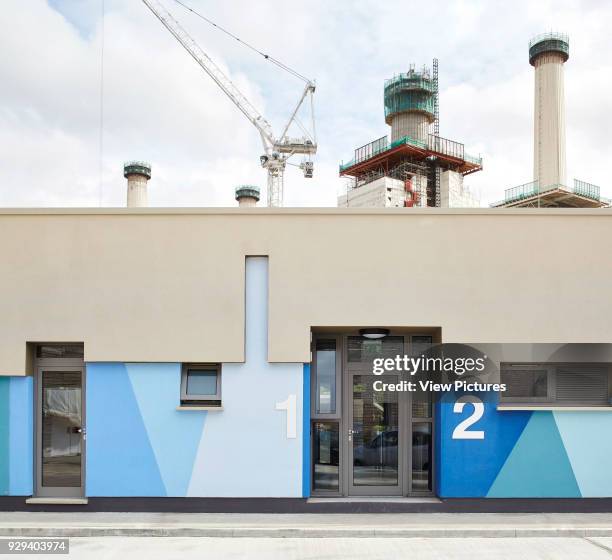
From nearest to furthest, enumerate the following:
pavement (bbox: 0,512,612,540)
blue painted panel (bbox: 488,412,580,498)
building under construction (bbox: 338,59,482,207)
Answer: pavement (bbox: 0,512,612,540) → blue painted panel (bbox: 488,412,580,498) → building under construction (bbox: 338,59,482,207)

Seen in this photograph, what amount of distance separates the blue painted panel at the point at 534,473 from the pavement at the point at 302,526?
0.30 metres

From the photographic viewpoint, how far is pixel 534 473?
680cm

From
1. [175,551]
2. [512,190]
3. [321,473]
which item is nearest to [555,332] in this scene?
[321,473]

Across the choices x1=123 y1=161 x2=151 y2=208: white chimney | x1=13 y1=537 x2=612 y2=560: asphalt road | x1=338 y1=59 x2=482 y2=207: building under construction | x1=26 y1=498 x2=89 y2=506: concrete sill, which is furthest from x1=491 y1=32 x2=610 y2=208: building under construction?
x1=26 y1=498 x2=89 y2=506: concrete sill

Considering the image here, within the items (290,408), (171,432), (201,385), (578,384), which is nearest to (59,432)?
(171,432)

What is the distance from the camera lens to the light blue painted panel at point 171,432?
6.78 m

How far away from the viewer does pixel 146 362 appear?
682 cm

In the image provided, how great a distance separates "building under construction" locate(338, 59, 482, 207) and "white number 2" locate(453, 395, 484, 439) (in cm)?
4221

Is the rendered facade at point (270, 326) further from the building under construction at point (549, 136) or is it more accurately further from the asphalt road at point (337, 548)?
the building under construction at point (549, 136)

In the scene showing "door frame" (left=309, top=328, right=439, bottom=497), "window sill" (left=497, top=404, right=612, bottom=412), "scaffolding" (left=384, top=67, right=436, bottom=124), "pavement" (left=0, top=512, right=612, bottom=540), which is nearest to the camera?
"pavement" (left=0, top=512, right=612, bottom=540)

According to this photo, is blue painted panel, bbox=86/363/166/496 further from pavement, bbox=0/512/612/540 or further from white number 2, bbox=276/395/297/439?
white number 2, bbox=276/395/297/439

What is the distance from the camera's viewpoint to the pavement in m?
6.20

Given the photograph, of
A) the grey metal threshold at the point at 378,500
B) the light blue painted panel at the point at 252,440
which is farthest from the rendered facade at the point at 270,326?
the grey metal threshold at the point at 378,500

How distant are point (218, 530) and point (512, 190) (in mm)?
44995
